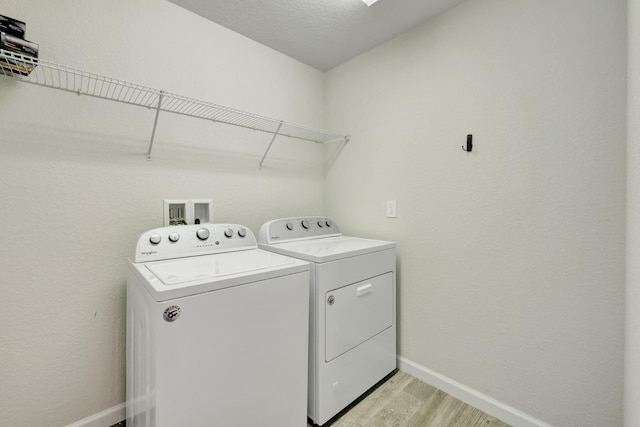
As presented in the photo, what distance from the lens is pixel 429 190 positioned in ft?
5.95

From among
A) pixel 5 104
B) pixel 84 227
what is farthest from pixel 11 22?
pixel 84 227

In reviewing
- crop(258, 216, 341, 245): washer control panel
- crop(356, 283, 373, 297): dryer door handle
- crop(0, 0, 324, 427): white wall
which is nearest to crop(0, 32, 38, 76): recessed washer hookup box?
crop(0, 0, 324, 427): white wall

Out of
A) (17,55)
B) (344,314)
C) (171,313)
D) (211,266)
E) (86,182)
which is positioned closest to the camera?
(171,313)

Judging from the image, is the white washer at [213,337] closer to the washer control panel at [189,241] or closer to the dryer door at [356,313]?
the washer control panel at [189,241]

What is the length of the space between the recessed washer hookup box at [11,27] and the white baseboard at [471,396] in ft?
8.61

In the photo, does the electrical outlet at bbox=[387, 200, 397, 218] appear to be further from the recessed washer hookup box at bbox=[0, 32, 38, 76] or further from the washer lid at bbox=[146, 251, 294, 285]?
the recessed washer hookup box at bbox=[0, 32, 38, 76]

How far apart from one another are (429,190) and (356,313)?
0.90m

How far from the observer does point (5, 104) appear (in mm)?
1223

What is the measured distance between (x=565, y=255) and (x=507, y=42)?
113cm

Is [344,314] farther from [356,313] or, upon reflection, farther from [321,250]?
[321,250]

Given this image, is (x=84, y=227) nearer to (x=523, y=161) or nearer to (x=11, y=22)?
(x=11, y=22)

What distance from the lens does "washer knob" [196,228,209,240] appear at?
1.53 m

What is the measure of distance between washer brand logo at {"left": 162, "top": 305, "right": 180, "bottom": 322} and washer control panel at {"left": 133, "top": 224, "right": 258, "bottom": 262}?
1.71 feet

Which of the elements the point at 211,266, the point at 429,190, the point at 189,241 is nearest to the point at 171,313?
the point at 211,266
